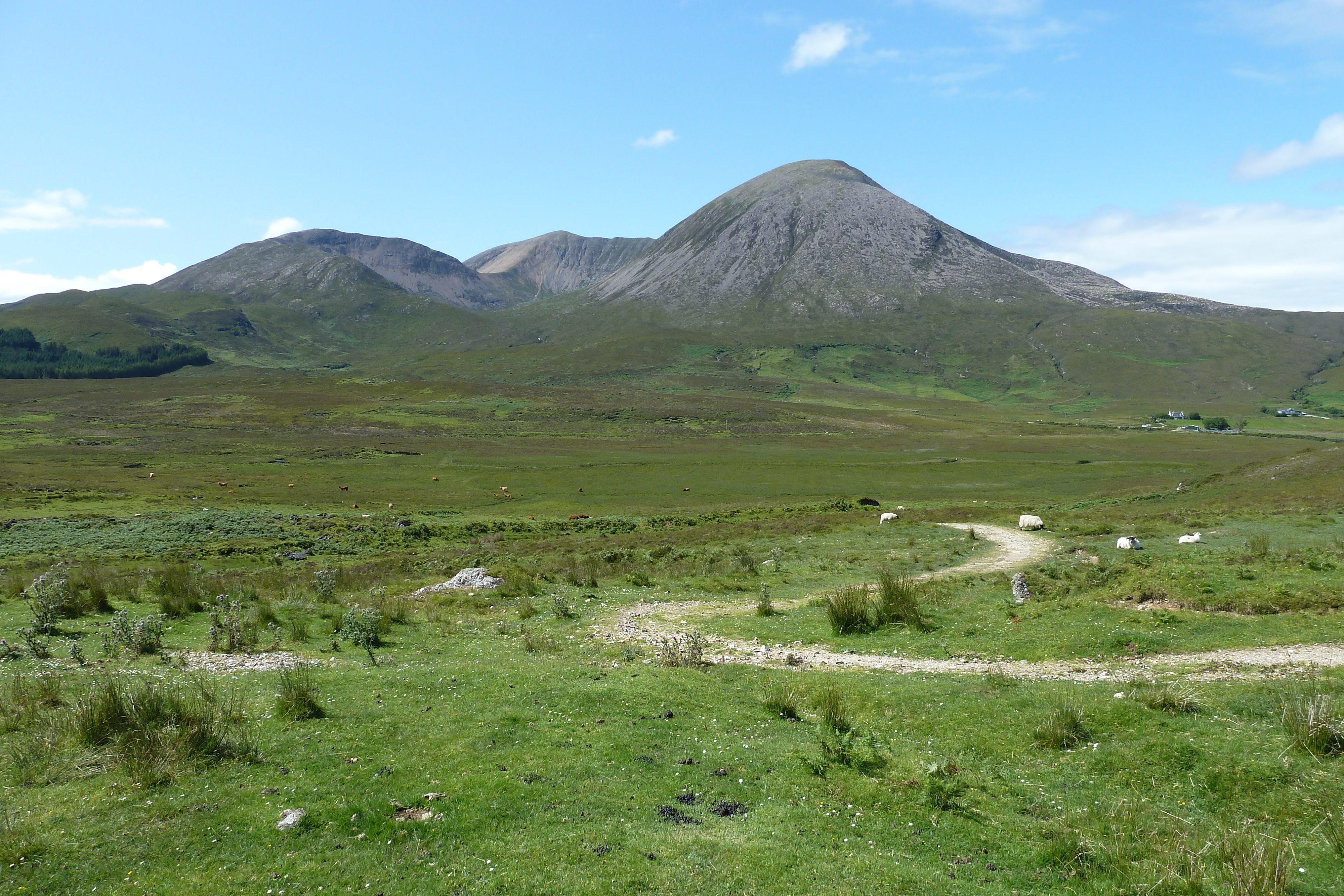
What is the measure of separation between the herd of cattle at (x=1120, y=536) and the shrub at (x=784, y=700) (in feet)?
81.6

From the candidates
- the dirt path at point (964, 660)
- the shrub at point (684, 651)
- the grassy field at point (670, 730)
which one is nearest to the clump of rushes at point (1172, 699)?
the grassy field at point (670, 730)

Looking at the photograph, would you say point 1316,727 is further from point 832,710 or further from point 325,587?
point 325,587

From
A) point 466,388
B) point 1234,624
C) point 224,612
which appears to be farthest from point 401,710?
point 466,388

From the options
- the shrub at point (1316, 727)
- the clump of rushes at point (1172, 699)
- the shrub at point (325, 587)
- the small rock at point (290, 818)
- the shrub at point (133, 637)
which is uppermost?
the shrub at point (1316, 727)

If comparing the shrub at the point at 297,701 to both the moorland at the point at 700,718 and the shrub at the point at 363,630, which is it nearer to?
the moorland at the point at 700,718

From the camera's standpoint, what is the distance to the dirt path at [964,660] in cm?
1433

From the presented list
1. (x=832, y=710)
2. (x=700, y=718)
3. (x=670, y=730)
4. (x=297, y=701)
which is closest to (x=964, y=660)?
(x=832, y=710)

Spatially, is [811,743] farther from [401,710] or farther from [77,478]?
[77,478]

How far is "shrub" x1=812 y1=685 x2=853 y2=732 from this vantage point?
12.3 m

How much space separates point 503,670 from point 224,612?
10844mm

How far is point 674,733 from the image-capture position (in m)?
12.3

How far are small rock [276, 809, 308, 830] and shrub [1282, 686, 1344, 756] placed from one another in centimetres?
1390

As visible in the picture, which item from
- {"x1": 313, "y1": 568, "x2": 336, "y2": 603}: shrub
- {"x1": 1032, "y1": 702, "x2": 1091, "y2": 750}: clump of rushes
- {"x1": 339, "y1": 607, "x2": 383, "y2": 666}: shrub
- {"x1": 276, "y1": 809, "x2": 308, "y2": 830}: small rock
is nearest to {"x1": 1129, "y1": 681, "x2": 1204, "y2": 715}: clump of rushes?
{"x1": 1032, "y1": 702, "x2": 1091, "y2": 750}: clump of rushes

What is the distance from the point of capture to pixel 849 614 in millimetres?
19594
